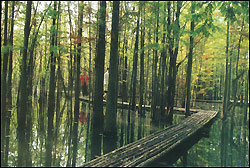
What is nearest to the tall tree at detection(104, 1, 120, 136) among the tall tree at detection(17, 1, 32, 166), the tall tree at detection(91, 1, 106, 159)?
the tall tree at detection(91, 1, 106, 159)

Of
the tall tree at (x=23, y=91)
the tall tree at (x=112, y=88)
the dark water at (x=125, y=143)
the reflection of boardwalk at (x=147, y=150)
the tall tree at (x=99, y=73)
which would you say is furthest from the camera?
the tall tree at (x=99, y=73)

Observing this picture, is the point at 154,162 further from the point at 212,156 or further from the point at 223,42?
the point at 223,42

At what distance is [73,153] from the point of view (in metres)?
7.56

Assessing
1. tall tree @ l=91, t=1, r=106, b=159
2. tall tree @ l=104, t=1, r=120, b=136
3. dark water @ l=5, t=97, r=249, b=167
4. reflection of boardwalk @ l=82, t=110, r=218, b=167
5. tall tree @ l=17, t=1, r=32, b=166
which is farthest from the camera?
tall tree @ l=91, t=1, r=106, b=159

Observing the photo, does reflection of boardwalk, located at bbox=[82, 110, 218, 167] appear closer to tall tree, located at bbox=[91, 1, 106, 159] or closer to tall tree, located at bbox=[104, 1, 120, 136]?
tall tree, located at bbox=[104, 1, 120, 136]

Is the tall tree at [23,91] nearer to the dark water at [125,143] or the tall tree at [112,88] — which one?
the dark water at [125,143]

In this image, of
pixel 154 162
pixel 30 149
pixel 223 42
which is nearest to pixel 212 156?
pixel 154 162

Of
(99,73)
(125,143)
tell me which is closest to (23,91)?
(99,73)

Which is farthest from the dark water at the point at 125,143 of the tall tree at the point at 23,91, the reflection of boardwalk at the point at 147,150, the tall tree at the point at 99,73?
the tall tree at the point at 99,73

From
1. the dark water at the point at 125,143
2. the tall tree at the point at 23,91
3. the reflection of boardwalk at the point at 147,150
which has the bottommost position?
the dark water at the point at 125,143

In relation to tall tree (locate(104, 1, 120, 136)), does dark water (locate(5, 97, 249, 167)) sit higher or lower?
lower

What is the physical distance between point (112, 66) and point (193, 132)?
14.1 feet

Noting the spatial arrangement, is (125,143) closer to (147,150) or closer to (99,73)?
(147,150)

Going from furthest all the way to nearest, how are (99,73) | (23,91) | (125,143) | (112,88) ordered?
1. (99,73)
2. (112,88)
3. (23,91)
4. (125,143)
